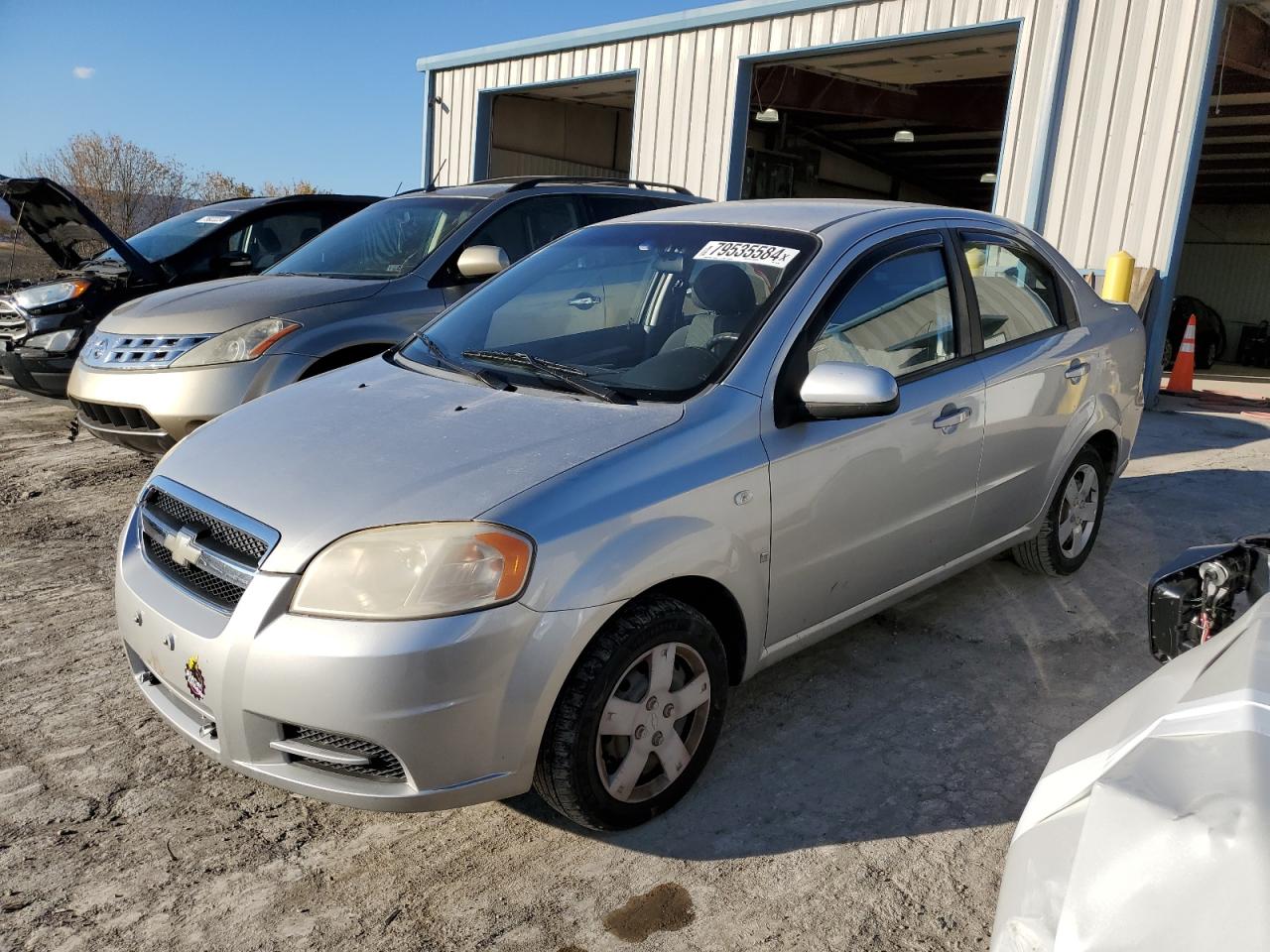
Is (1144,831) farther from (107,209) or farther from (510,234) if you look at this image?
(107,209)

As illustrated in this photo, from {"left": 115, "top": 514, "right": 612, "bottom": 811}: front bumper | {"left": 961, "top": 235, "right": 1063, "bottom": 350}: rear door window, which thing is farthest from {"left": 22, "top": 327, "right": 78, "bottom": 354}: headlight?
{"left": 961, "top": 235, "right": 1063, "bottom": 350}: rear door window

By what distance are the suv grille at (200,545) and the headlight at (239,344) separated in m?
2.14

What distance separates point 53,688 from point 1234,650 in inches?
136

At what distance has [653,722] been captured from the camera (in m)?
2.67

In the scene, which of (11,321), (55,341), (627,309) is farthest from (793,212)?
(11,321)

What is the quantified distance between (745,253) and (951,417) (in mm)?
910

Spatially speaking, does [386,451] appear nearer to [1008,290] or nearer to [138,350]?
[1008,290]

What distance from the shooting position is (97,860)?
101 inches

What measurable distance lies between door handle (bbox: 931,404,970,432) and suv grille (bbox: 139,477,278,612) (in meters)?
2.18

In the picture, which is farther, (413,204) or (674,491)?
(413,204)

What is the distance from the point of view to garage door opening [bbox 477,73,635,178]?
1559 centimetres

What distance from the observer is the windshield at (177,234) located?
764cm

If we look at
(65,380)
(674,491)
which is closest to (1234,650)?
(674,491)

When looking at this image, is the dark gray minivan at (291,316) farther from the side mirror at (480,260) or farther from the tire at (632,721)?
the tire at (632,721)
